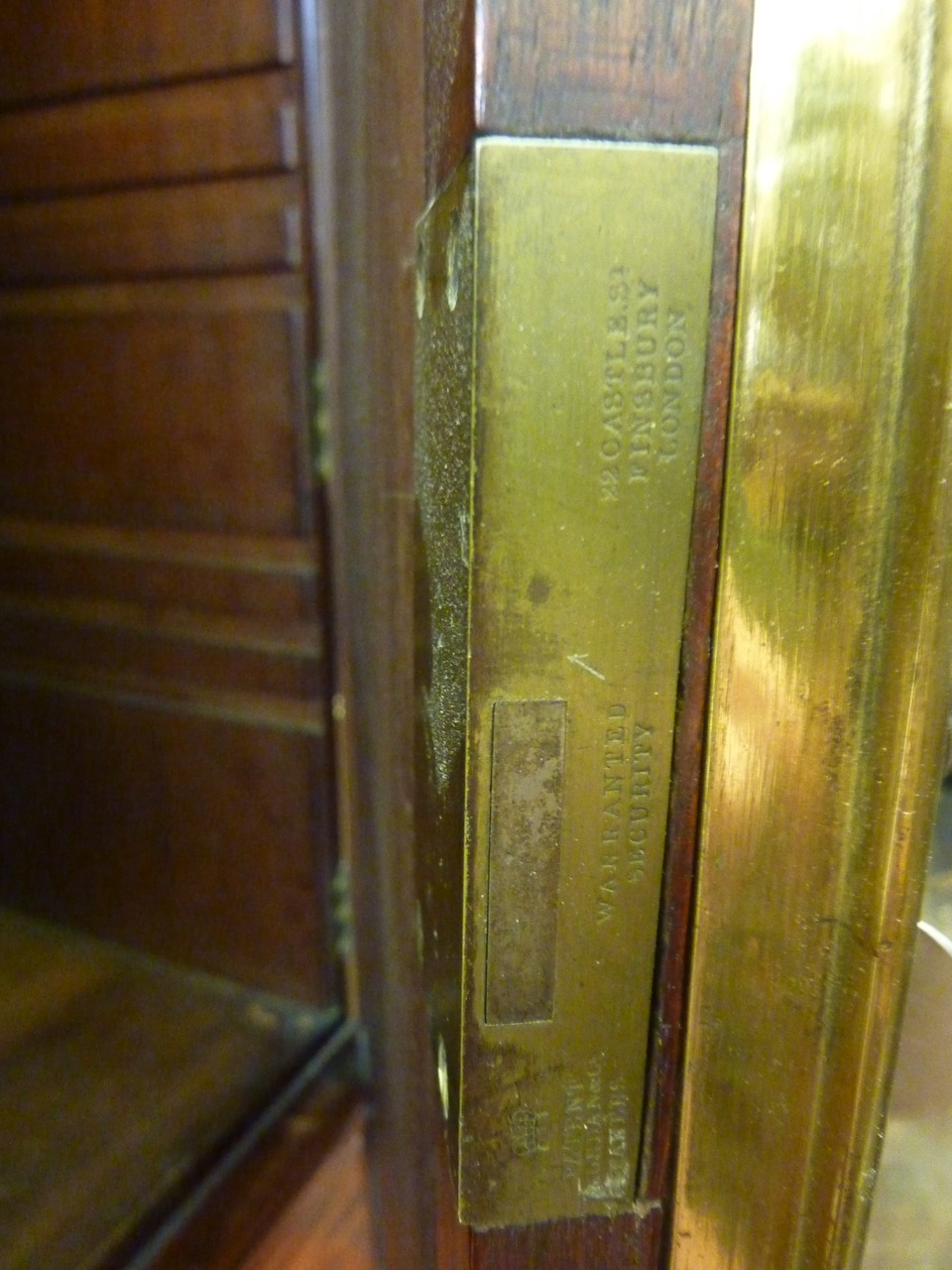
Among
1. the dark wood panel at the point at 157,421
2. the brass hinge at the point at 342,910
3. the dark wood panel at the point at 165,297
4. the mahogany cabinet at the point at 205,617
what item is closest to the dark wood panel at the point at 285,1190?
the mahogany cabinet at the point at 205,617

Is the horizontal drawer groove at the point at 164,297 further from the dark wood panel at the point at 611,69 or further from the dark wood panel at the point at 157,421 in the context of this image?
the dark wood panel at the point at 611,69

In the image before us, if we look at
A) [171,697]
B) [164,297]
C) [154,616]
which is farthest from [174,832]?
[164,297]

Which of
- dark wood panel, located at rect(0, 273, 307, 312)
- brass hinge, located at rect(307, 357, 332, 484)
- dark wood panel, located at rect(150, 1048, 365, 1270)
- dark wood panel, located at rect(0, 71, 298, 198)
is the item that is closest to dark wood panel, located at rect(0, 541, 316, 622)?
brass hinge, located at rect(307, 357, 332, 484)

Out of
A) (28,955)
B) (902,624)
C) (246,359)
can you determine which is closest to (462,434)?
(902,624)

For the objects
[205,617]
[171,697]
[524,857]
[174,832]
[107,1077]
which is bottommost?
[107,1077]

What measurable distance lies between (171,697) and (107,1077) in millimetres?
427

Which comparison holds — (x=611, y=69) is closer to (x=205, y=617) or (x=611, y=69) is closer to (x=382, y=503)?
(x=382, y=503)

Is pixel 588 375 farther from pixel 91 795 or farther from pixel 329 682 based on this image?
pixel 91 795

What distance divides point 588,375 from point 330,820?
84cm

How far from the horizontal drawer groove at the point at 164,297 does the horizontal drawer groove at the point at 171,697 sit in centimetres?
44

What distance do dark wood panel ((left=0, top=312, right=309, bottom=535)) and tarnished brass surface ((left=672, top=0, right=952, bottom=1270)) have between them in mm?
711

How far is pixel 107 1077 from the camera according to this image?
92 centimetres

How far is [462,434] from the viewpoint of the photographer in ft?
1.01

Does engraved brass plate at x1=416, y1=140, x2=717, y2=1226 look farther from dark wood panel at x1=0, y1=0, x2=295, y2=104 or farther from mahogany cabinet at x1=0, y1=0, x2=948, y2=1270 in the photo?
dark wood panel at x1=0, y1=0, x2=295, y2=104
